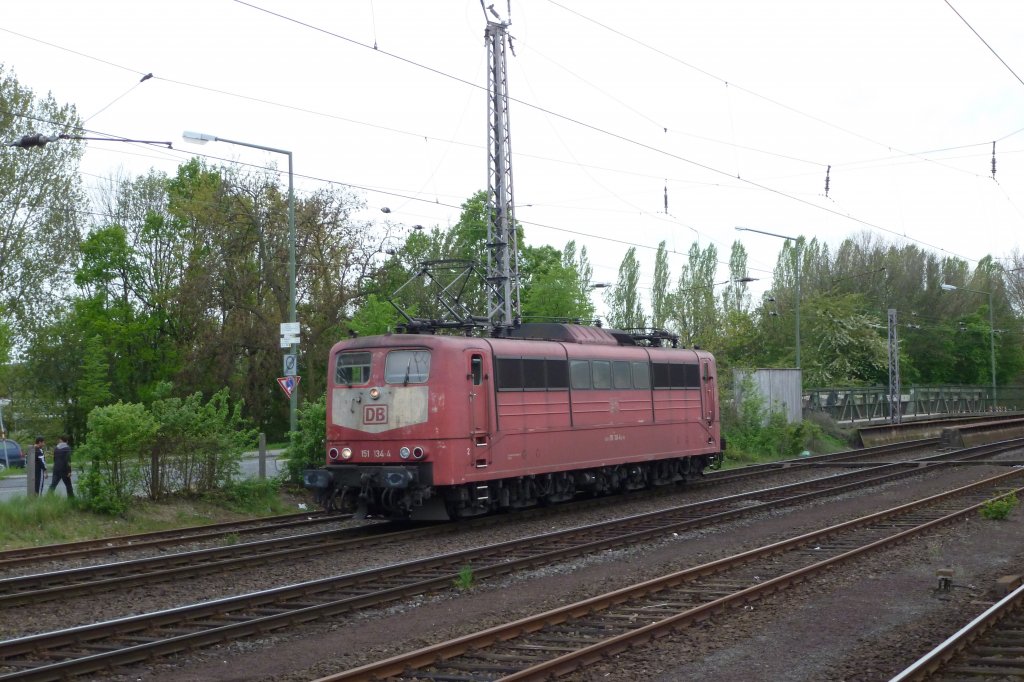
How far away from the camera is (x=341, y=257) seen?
42.2 metres

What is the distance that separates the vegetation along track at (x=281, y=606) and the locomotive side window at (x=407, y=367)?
3.32m

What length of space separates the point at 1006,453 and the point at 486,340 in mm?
24251

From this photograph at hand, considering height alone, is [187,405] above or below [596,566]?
above

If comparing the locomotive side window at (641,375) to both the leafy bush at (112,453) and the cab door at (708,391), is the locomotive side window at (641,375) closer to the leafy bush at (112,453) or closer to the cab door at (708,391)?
the cab door at (708,391)

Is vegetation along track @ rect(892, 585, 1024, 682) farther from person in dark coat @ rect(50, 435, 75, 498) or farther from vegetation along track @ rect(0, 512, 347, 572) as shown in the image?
person in dark coat @ rect(50, 435, 75, 498)

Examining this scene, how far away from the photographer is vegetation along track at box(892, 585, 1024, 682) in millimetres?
8320

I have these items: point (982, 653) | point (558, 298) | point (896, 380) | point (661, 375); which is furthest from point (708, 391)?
point (896, 380)

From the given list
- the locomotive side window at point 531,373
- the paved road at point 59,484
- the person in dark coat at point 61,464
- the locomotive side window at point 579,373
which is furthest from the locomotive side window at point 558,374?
the person in dark coat at point 61,464

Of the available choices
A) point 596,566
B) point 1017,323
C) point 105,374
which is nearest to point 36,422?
point 105,374

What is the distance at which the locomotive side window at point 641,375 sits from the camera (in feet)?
72.6

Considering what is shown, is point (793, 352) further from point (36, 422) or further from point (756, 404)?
point (36, 422)

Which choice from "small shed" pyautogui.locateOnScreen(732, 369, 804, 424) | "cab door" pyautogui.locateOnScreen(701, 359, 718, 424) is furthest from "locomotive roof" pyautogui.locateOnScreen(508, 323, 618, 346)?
"small shed" pyautogui.locateOnScreen(732, 369, 804, 424)

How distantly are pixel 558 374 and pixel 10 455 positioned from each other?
2333 centimetres

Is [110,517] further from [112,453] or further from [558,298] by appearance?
[558,298]
